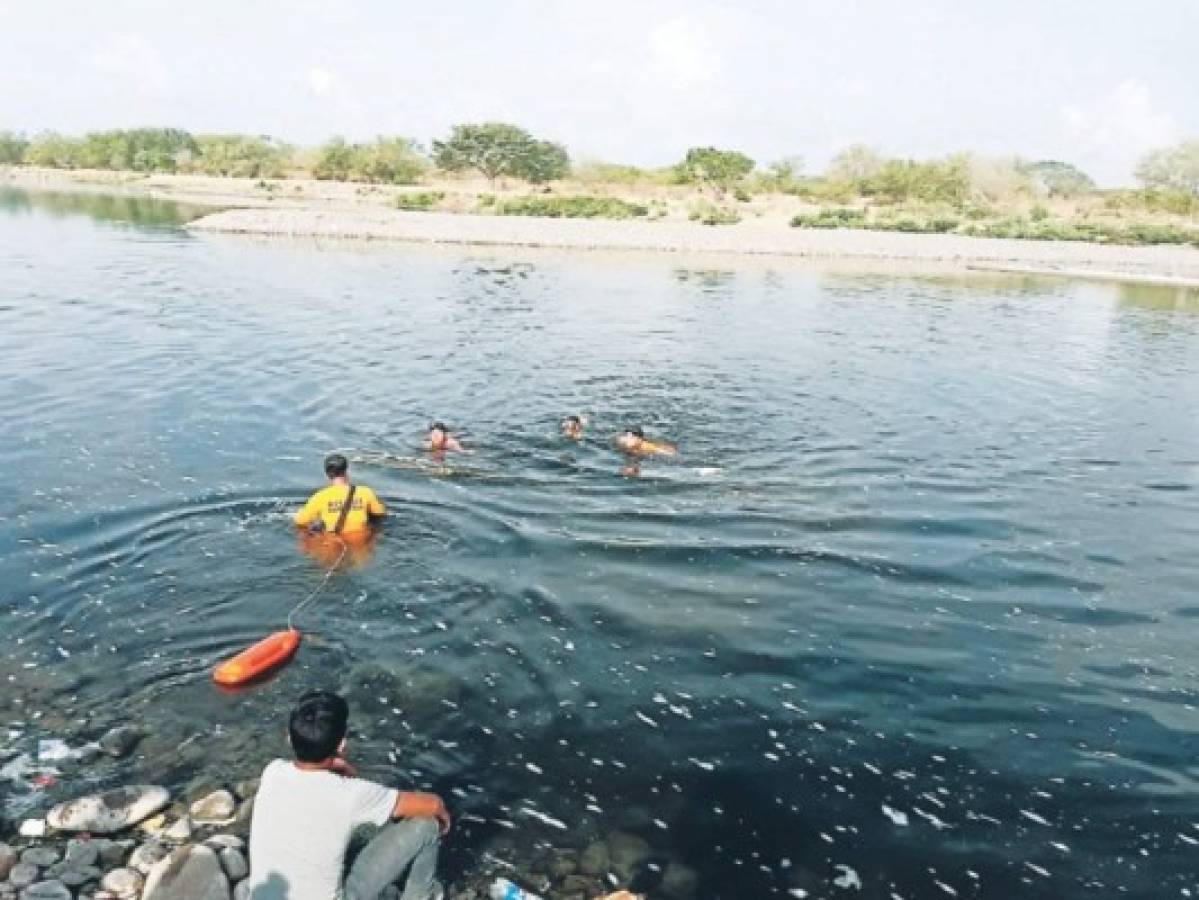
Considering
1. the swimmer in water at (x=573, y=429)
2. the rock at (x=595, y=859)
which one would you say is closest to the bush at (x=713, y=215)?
the swimmer in water at (x=573, y=429)

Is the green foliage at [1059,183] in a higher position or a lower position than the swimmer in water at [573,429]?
higher

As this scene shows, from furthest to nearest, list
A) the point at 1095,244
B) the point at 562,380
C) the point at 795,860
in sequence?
1. the point at 1095,244
2. the point at 562,380
3. the point at 795,860

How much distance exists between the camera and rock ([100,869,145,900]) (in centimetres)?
694

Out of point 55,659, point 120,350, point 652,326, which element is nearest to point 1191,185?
point 652,326

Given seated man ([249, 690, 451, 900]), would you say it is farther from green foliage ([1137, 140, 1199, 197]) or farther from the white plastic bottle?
green foliage ([1137, 140, 1199, 197])

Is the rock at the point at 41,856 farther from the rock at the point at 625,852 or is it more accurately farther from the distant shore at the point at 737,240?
the distant shore at the point at 737,240

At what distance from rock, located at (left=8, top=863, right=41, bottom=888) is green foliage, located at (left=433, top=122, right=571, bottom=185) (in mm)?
104525

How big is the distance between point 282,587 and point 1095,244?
68.9m

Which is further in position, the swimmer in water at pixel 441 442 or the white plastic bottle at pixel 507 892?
the swimmer in water at pixel 441 442

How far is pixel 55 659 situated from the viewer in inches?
414

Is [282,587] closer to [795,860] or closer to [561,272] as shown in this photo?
[795,860]

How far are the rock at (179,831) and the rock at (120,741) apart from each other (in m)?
1.45

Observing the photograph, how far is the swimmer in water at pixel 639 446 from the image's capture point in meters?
17.8

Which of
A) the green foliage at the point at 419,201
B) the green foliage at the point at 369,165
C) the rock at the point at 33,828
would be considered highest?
the green foliage at the point at 369,165
